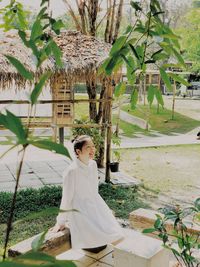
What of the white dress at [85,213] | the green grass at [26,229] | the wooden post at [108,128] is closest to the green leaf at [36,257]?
the white dress at [85,213]

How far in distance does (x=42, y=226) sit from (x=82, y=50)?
143 inches

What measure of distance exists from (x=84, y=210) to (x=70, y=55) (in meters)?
4.02

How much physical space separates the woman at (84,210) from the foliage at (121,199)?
172 cm

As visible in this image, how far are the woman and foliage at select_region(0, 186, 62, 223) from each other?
1.88m

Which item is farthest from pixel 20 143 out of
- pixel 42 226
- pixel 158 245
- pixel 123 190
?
pixel 123 190

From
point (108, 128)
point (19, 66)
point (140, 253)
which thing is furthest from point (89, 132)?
point (19, 66)

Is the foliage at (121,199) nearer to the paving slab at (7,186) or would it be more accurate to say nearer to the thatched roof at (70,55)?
the paving slab at (7,186)

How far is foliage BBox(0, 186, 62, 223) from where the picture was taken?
20.4 feet

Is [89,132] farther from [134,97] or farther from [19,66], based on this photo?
[19,66]

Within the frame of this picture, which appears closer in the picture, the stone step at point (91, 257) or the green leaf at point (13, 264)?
the green leaf at point (13, 264)

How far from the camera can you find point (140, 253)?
3445 millimetres

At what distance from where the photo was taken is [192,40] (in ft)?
67.1

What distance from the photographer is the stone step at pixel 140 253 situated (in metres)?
3.42

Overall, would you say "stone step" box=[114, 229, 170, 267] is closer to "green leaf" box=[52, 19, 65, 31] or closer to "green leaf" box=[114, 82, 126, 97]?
"green leaf" box=[114, 82, 126, 97]
